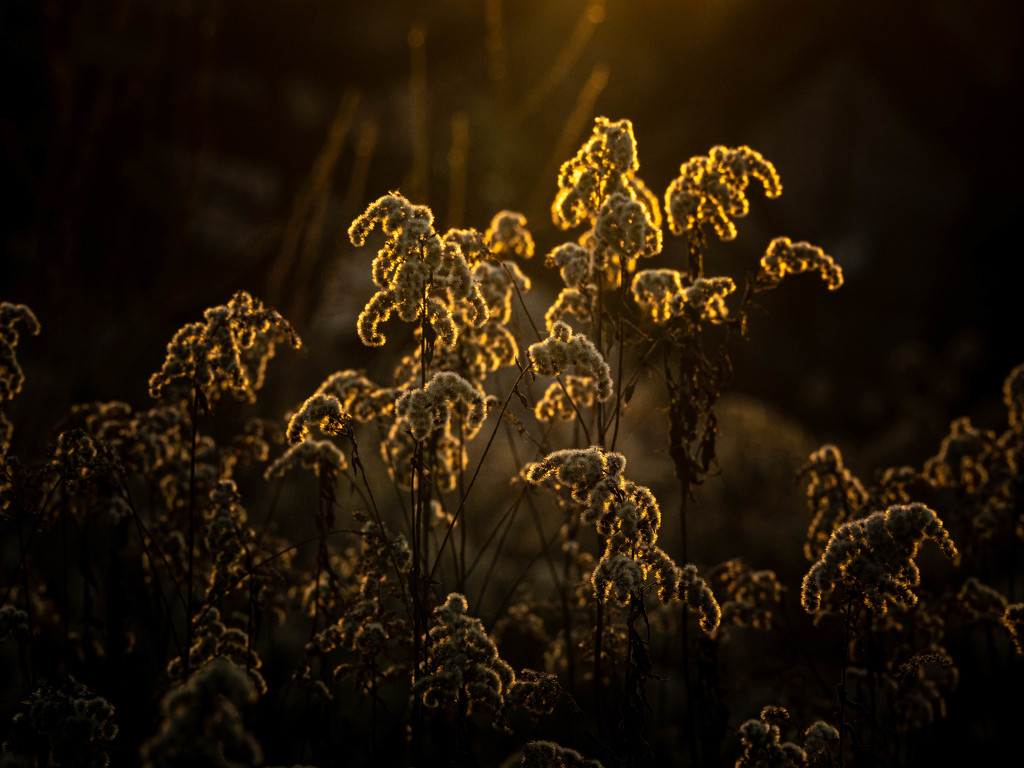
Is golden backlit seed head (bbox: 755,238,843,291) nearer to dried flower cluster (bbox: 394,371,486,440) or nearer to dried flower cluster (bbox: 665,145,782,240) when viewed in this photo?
dried flower cluster (bbox: 665,145,782,240)

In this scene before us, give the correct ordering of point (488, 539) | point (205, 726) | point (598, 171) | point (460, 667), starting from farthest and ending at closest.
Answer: point (488, 539) < point (598, 171) < point (460, 667) < point (205, 726)

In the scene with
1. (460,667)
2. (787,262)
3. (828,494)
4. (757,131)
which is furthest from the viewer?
(757,131)

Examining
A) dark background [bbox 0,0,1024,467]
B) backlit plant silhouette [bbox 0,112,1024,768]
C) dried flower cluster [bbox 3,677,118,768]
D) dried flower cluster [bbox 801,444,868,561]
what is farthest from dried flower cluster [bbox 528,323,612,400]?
dark background [bbox 0,0,1024,467]

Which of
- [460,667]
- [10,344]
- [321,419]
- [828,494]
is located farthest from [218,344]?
[828,494]

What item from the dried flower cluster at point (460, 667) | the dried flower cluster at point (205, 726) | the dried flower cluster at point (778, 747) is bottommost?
the dried flower cluster at point (205, 726)

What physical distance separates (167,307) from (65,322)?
572 millimetres

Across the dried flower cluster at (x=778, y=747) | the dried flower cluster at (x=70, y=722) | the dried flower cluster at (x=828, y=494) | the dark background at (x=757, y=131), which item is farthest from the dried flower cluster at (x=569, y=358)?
the dark background at (x=757, y=131)

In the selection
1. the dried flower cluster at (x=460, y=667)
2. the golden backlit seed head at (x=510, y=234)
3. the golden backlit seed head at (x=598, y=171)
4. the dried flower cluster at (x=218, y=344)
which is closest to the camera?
the dried flower cluster at (x=460, y=667)

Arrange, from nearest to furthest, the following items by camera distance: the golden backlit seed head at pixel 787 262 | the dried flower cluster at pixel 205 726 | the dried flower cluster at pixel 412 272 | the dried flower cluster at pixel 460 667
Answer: the dried flower cluster at pixel 205 726
the dried flower cluster at pixel 460 667
the dried flower cluster at pixel 412 272
the golden backlit seed head at pixel 787 262

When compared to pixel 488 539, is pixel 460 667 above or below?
below

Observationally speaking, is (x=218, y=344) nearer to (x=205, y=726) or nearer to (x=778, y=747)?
(x=205, y=726)

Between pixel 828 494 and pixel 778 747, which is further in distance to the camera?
pixel 828 494

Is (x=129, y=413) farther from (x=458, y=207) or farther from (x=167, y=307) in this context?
(x=458, y=207)

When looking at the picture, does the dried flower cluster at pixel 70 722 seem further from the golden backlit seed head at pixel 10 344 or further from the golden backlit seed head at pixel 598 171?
the golden backlit seed head at pixel 598 171
